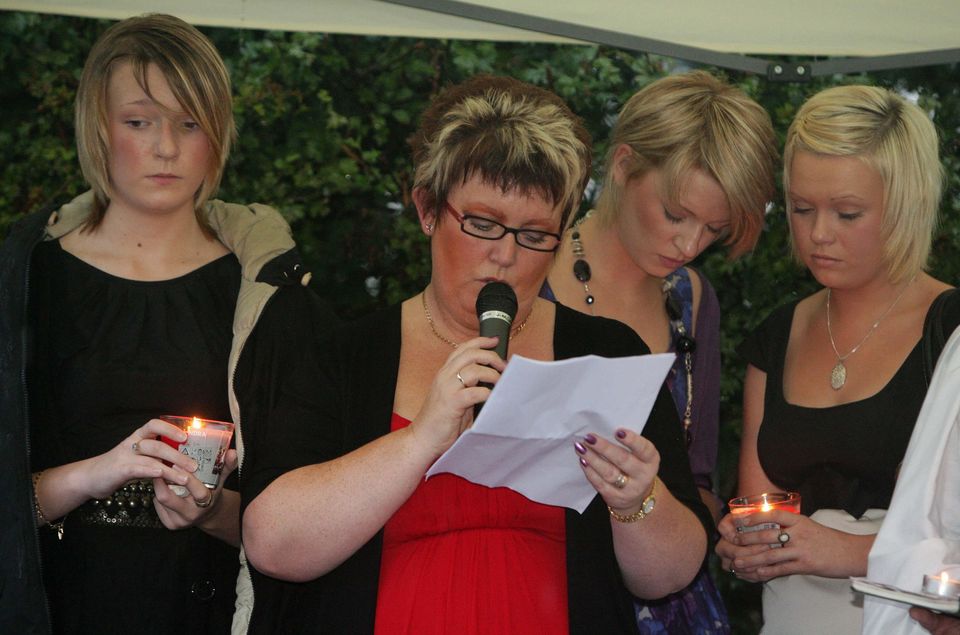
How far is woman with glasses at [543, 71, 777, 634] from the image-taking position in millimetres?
3234

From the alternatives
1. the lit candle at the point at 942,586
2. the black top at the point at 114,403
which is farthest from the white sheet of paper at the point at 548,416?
the black top at the point at 114,403

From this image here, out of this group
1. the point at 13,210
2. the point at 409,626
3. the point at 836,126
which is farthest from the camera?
the point at 13,210

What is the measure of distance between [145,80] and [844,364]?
197 centimetres

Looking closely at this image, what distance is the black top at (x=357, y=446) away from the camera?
7.96 feet

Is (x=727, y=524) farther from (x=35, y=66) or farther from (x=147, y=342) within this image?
(x=35, y=66)

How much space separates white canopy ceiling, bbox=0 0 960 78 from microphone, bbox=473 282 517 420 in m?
1.54

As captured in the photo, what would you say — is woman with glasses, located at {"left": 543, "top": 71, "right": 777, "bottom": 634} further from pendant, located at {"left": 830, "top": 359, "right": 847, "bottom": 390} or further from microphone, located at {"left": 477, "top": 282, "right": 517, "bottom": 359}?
microphone, located at {"left": 477, "top": 282, "right": 517, "bottom": 359}

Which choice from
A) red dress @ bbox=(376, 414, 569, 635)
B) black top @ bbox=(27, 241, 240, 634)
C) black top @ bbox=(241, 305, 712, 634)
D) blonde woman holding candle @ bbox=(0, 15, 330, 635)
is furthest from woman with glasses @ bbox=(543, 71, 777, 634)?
black top @ bbox=(27, 241, 240, 634)

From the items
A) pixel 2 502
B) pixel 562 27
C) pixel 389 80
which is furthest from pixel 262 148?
pixel 2 502

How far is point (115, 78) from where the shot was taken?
9.77 ft

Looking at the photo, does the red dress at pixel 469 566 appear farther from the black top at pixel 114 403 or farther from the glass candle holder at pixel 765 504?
the black top at pixel 114 403

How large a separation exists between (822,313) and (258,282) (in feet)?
5.25

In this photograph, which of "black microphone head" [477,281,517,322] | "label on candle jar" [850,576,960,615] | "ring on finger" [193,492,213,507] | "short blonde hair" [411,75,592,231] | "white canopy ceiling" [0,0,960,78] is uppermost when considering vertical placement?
"white canopy ceiling" [0,0,960,78]

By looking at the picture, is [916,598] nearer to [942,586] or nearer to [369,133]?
[942,586]
